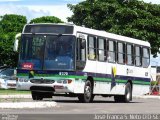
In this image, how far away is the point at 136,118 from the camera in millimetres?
17969

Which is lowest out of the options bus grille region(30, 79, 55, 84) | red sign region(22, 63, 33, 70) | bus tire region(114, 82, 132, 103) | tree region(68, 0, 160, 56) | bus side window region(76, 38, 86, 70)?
bus tire region(114, 82, 132, 103)

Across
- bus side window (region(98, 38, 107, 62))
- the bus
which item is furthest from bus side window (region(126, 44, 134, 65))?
bus side window (region(98, 38, 107, 62))

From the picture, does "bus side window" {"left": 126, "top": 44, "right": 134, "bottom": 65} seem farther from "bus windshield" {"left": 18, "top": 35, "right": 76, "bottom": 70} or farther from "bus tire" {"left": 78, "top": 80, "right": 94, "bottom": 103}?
"bus windshield" {"left": 18, "top": 35, "right": 76, "bottom": 70}

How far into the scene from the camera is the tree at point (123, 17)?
64.2m

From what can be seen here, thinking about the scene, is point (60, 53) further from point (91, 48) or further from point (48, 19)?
point (48, 19)

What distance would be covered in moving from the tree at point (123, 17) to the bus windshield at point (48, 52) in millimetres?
35478

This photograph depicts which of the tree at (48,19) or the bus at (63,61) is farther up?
the tree at (48,19)

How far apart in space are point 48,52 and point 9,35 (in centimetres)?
4006

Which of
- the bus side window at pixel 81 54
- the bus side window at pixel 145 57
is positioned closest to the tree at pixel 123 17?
the bus side window at pixel 145 57

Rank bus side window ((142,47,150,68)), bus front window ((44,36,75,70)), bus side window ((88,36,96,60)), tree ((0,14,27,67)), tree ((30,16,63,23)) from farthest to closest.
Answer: tree ((30,16,63,23)) → tree ((0,14,27,67)) → bus side window ((142,47,150,68)) → bus side window ((88,36,96,60)) → bus front window ((44,36,75,70))

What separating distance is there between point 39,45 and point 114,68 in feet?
16.0

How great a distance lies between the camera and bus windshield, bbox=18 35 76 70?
87.5 ft

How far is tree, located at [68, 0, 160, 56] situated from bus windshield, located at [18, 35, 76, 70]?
3548 cm

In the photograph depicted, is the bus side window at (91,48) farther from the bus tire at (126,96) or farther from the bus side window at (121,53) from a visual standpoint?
the bus tire at (126,96)
